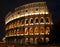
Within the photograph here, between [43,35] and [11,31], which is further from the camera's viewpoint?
[11,31]

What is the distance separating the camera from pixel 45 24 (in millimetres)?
39094

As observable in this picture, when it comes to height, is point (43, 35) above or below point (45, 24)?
below

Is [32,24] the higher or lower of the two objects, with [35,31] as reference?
higher

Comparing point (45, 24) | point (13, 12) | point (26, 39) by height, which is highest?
point (13, 12)

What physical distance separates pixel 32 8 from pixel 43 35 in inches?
267

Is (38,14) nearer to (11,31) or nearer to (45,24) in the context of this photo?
(45,24)

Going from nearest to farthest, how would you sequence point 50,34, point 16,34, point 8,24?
point 50,34 → point 16,34 → point 8,24

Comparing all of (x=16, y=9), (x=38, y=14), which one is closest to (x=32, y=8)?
(x=38, y=14)

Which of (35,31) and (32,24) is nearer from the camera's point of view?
(35,31)

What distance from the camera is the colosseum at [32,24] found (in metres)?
39.1

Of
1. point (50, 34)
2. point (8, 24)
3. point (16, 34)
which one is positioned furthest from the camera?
point (8, 24)

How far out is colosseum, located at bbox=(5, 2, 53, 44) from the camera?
39.1 m

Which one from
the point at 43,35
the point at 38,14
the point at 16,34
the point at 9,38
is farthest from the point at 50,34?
the point at 9,38

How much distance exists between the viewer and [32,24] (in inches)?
1560
